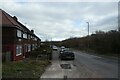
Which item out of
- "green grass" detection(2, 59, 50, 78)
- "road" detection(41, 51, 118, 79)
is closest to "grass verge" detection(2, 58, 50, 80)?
"green grass" detection(2, 59, 50, 78)

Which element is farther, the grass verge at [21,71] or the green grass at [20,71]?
the green grass at [20,71]

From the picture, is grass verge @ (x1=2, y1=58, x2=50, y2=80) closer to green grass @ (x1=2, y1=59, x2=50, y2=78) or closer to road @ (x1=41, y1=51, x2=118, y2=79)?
green grass @ (x1=2, y1=59, x2=50, y2=78)

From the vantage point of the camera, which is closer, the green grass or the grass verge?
the grass verge

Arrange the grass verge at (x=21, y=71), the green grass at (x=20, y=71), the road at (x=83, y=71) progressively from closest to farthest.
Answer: the grass verge at (x=21, y=71)
the green grass at (x=20, y=71)
the road at (x=83, y=71)

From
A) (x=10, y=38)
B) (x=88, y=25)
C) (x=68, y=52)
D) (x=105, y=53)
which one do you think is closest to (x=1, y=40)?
(x=10, y=38)

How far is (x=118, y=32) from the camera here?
42.3 meters

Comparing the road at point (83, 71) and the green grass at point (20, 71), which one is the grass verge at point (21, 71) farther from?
the road at point (83, 71)

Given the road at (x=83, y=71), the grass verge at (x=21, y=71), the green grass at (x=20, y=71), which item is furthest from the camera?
the road at (x=83, y=71)

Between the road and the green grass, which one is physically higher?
the green grass

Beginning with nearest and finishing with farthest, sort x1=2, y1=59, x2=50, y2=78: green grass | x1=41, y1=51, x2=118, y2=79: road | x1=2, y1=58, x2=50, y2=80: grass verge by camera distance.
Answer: x1=2, y1=58, x2=50, y2=80: grass verge → x1=2, y1=59, x2=50, y2=78: green grass → x1=41, y1=51, x2=118, y2=79: road

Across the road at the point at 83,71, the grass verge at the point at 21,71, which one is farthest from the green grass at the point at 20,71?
the road at the point at 83,71

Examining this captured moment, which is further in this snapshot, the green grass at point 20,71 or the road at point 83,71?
the road at point 83,71

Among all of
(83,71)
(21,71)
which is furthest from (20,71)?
(83,71)

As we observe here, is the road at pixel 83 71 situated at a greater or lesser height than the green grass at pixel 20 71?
lesser
